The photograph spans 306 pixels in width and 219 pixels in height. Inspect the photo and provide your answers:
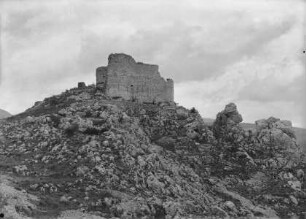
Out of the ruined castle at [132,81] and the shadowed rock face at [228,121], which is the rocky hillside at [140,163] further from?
the ruined castle at [132,81]

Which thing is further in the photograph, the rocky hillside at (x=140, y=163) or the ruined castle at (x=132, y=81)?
the ruined castle at (x=132, y=81)

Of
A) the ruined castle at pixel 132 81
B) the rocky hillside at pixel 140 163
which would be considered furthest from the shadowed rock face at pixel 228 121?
the ruined castle at pixel 132 81

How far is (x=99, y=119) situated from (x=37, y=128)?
6.60 m

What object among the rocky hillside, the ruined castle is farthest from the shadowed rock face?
the ruined castle

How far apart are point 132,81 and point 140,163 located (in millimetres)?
16476

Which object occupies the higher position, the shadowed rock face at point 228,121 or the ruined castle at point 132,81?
the ruined castle at point 132,81

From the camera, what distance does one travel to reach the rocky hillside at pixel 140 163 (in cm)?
5209

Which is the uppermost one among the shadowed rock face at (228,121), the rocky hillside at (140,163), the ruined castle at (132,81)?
the ruined castle at (132,81)

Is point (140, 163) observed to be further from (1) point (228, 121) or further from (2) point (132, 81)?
(1) point (228, 121)

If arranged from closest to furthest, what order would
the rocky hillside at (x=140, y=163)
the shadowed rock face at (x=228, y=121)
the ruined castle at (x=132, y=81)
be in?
the rocky hillside at (x=140, y=163) → the ruined castle at (x=132, y=81) → the shadowed rock face at (x=228, y=121)

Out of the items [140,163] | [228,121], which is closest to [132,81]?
[228,121]

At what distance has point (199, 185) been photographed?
200ft

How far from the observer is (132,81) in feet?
238

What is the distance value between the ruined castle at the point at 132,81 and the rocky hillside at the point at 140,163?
1262mm
